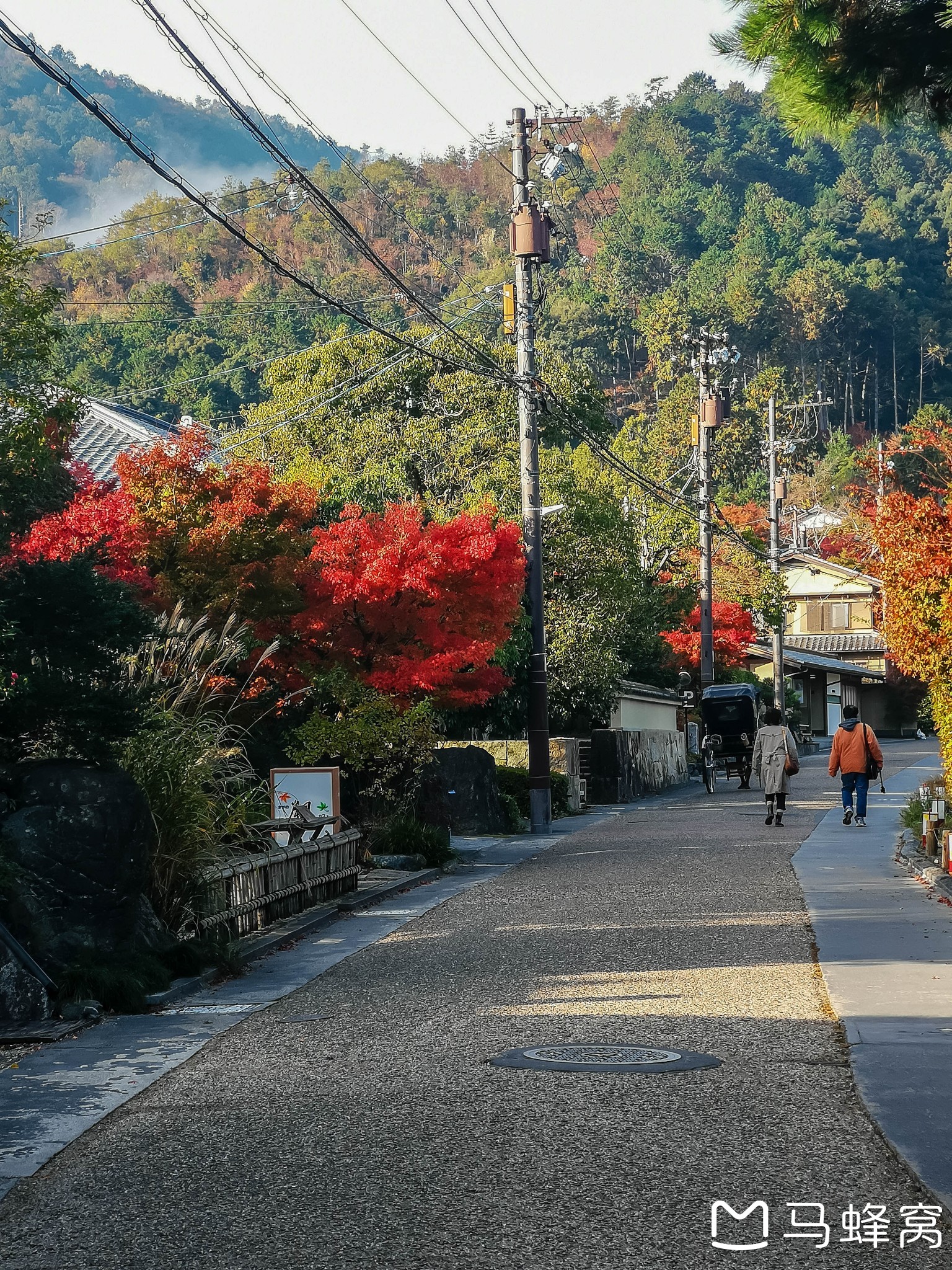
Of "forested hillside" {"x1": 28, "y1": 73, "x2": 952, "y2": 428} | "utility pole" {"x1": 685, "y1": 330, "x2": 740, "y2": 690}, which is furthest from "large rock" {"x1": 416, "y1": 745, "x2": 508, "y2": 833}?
"forested hillside" {"x1": 28, "y1": 73, "x2": 952, "y2": 428}

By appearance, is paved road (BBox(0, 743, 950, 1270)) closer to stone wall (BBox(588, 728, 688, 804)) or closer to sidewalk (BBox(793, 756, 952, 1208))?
sidewalk (BBox(793, 756, 952, 1208))

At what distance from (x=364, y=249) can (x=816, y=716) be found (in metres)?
65.5

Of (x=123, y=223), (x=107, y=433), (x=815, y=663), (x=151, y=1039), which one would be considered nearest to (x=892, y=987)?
(x=151, y=1039)

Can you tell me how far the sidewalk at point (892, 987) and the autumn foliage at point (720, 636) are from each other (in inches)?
1293

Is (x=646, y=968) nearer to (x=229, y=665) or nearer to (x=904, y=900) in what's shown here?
(x=904, y=900)

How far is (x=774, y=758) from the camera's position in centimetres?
2514

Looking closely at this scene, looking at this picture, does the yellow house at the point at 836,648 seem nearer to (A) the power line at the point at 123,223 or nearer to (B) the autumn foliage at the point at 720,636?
(B) the autumn foliage at the point at 720,636

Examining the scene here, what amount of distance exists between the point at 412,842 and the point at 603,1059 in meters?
12.4

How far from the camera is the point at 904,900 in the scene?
601 inches

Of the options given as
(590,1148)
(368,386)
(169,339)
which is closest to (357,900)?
(590,1148)

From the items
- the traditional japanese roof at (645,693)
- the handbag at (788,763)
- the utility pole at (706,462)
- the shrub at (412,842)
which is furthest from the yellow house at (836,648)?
the shrub at (412,842)

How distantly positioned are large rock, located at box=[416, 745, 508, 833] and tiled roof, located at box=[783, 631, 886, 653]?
55.3 m

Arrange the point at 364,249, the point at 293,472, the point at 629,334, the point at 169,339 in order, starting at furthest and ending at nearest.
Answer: the point at 629,334, the point at 169,339, the point at 293,472, the point at 364,249

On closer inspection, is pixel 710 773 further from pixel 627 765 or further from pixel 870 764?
pixel 870 764
